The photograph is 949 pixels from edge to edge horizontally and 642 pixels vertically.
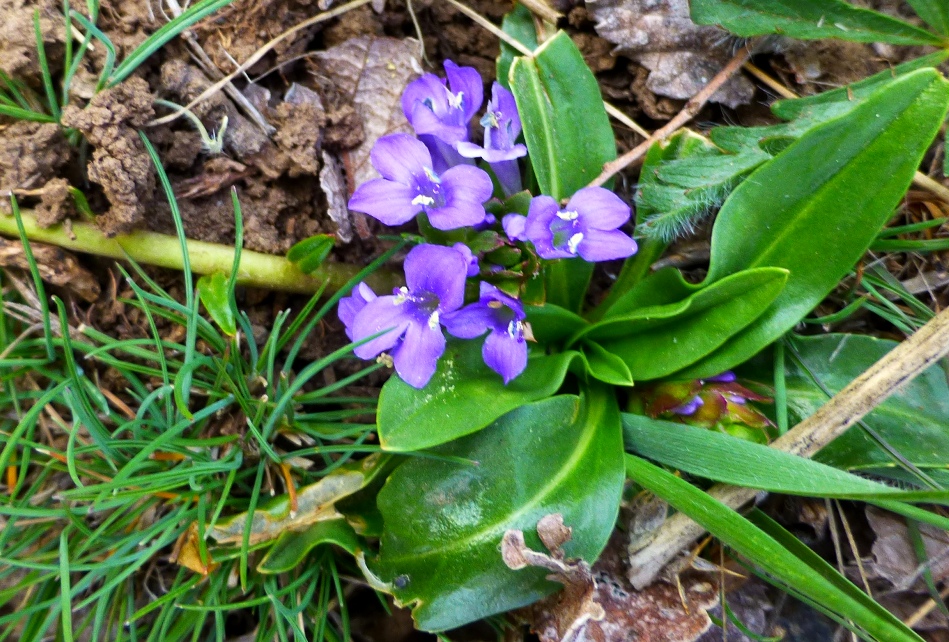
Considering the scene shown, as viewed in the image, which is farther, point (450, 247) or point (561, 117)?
point (561, 117)

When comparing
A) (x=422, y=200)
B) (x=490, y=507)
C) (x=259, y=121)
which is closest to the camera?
(x=422, y=200)

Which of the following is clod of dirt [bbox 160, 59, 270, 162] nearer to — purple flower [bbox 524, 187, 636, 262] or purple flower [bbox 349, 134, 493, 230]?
purple flower [bbox 349, 134, 493, 230]

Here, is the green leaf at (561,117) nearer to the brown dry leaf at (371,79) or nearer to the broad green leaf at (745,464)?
the brown dry leaf at (371,79)

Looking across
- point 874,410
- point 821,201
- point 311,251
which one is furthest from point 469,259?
point 874,410

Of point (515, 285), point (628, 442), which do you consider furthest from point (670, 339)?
point (515, 285)

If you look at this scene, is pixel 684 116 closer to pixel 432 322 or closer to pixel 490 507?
pixel 432 322

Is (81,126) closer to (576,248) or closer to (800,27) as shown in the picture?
(576,248)

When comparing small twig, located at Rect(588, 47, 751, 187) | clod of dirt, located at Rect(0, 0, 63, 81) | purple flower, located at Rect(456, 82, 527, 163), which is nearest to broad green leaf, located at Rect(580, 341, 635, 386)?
small twig, located at Rect(588, 47, 751, 187)

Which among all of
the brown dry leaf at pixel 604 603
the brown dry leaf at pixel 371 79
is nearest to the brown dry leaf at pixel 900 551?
the brown dry leaf at pixel 604 603
